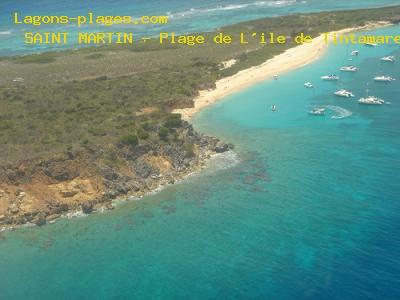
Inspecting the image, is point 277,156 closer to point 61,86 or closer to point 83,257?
point 83,257

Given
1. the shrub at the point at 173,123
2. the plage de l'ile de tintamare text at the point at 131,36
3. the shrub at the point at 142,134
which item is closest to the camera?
the shrub at the point at 142,134

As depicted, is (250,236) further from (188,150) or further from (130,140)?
(130,140)

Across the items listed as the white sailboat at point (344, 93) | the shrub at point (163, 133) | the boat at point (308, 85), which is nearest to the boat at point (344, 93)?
the white sailboat at point (344, 93)

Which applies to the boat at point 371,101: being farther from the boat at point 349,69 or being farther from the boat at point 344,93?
the boat at point 349,69

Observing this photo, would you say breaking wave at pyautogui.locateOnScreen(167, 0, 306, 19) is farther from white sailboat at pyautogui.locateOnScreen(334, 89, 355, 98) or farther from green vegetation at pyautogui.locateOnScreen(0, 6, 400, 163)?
white sailboat at pyautogui.locateOnScreen(334, 89, 355, 98)

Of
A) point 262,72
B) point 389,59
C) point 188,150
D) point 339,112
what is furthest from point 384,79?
point 188,150

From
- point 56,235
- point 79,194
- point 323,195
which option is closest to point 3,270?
point 56,235

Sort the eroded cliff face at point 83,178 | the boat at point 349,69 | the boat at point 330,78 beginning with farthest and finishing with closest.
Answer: the boat at point 349,69, the boat at point 330,78, the eroded cliff face at point 83,178
